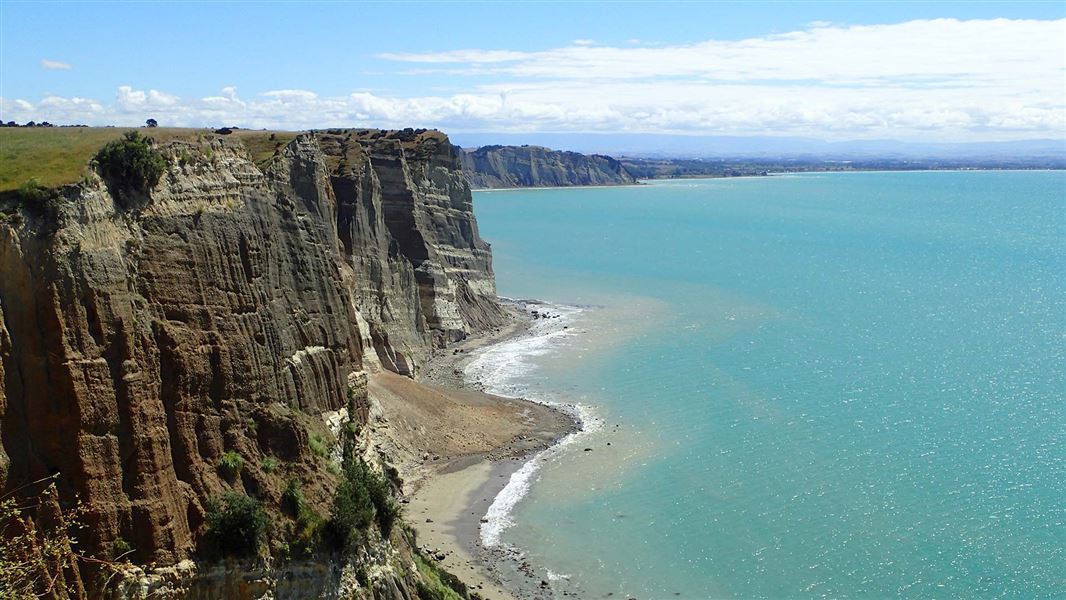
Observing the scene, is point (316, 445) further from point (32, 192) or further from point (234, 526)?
point (32, 192)

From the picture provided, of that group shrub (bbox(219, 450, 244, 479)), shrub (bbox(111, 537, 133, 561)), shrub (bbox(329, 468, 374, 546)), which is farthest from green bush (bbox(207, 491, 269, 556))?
shrub (bbox(329, 468, 374, 546))

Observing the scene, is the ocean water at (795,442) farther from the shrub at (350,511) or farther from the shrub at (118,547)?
the shrub at (118,547)

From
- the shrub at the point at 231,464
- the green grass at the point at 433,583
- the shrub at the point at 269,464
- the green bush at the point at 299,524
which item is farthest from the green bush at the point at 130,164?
the green grass at the point at 433,583

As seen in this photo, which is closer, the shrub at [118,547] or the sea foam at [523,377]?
the shrub at [118,547]

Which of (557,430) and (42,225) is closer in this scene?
(42,225)

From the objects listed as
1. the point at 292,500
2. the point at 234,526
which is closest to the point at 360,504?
the point at 292,500

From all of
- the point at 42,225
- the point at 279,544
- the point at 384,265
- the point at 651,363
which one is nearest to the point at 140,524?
the point at 279,544

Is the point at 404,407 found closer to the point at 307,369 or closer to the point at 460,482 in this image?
the point at 460,482
